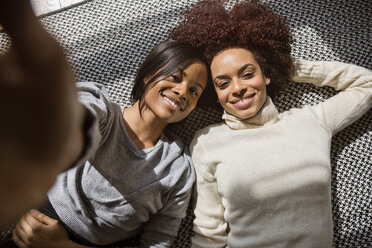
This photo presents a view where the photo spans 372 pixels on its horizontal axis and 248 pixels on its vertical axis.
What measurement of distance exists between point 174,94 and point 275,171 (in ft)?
1.53

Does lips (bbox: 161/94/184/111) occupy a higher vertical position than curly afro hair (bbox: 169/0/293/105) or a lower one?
lower

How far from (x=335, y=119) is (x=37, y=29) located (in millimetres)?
1121

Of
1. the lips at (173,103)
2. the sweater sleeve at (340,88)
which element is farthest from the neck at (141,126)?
the sweater sleeve at (340,88)

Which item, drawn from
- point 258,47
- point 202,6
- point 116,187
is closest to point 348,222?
point 258,47

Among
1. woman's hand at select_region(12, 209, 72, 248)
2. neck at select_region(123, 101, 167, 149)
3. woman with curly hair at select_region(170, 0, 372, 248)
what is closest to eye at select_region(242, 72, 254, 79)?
→ woman with curly hair at select_region(170, 0, 372, 248)

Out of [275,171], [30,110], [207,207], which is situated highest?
[30,110]

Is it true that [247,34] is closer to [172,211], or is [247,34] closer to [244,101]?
[244,101]

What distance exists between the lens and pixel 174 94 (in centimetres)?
102

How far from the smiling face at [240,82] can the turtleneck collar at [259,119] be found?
0.03m

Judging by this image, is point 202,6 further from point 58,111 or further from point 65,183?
point 58,111

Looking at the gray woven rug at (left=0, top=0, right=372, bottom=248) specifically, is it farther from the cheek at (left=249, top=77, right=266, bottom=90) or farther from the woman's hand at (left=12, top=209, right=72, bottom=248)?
the woman's hand at (left=12, top=209, right=72, bottom=248)

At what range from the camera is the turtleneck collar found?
1.11 m

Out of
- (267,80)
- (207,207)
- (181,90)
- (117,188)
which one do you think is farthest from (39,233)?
(267,80)

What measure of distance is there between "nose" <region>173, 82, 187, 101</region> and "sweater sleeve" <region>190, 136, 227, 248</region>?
0.73 ft
